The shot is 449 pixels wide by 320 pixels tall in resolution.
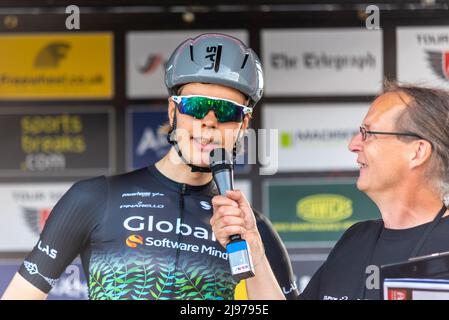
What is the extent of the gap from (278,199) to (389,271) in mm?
2219

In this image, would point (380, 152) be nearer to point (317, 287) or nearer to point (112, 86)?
point (317, 287)

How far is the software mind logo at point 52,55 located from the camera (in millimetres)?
4145

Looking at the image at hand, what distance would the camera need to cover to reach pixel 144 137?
163 inches

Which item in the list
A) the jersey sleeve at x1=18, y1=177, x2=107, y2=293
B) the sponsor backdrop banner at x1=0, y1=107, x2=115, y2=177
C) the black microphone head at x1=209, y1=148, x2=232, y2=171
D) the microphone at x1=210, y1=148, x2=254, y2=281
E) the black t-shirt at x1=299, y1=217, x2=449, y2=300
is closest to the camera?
the microphone at x1=210, y1=148, x2=254, y2=281

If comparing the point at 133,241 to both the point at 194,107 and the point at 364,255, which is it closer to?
the point at 194,107

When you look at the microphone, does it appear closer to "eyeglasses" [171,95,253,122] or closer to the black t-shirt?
"eyeglasses" [171,95,253,122]

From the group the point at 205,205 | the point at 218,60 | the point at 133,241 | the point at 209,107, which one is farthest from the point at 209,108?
the point at 133,241

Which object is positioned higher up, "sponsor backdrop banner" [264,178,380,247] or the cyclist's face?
the cyclist's face

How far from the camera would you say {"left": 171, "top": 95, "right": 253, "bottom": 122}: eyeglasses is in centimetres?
199

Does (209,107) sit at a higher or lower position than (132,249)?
higher

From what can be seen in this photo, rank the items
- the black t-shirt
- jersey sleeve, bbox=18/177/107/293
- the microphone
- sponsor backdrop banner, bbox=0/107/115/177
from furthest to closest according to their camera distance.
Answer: sponsor backdrop banner, bbox=0/107/115/177, jersey sleeve, bbox=18/177/107/293, the black t-shirt, the microphone

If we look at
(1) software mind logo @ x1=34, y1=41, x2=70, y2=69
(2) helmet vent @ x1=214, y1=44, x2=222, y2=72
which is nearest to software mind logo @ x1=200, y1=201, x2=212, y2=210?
(2) helmet vent @ x1=214, y1=44, x2=222, y2=72

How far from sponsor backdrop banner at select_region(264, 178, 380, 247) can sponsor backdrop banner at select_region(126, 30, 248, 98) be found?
86cm

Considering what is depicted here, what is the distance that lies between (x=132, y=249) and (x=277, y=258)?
1.35 ft
